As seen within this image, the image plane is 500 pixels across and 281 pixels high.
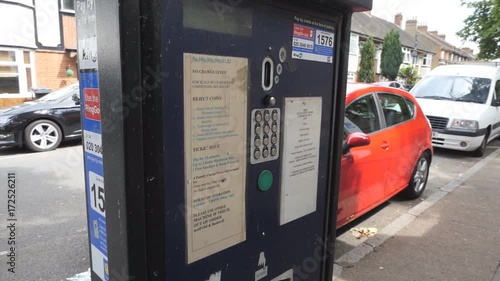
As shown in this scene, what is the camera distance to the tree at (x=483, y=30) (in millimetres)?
16922

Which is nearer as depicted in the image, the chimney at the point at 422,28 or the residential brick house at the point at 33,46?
the residential brick house at the point at 33,46

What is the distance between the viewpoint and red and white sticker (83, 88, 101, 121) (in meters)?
1.28

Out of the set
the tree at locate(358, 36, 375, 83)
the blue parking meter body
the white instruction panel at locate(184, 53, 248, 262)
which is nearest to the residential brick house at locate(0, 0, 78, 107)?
the blue parking meter body

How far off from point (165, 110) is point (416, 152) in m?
4.45

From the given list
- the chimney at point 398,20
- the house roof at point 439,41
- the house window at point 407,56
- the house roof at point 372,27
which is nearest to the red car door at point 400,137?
the house roof at point 372,27

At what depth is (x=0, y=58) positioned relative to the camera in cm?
1283

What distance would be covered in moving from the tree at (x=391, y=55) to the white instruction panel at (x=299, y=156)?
36190 millimetres

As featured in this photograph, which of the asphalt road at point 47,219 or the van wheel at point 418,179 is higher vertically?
the van wheel at point 418,179

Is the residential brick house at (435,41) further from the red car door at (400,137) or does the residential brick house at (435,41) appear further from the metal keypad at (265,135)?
the metal keypad at (265,135)

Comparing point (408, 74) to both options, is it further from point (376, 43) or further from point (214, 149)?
point (214, 149)

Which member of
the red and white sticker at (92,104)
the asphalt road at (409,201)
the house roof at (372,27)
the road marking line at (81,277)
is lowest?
the road marking line at (81,277)

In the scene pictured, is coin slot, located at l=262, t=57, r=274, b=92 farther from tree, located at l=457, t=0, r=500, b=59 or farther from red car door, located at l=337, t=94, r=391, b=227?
tree, located at l=457, t=0, r=500, b=59

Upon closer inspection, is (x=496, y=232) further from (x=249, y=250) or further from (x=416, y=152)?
(x=249, y=250)

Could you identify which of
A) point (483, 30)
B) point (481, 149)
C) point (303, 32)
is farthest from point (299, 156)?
point (483, 30)
